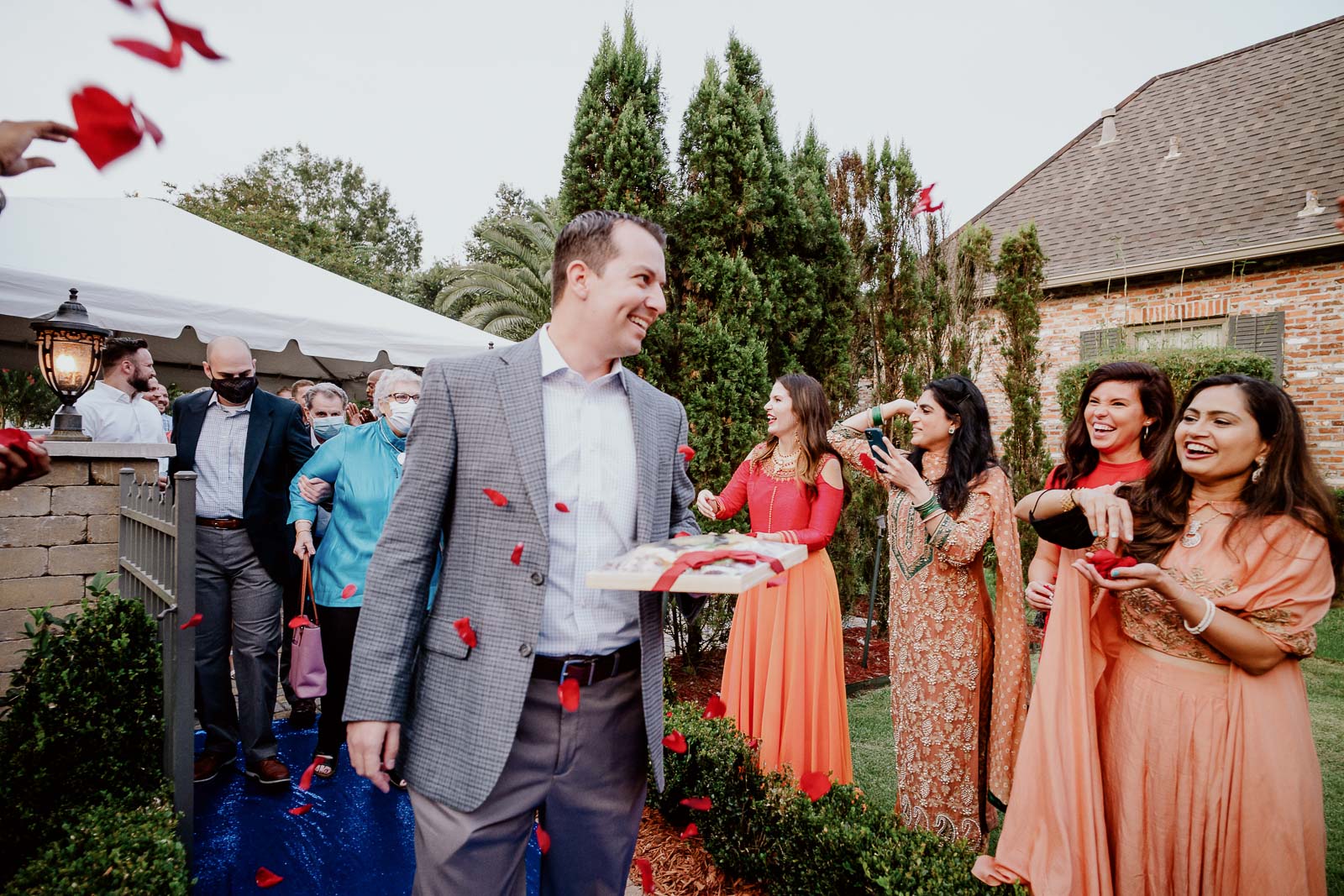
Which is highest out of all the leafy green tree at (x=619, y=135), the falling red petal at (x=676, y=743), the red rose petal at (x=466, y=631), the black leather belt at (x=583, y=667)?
the leafy green tree at (x=619, y=135)

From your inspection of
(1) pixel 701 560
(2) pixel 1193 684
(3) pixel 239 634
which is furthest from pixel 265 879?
(2) pixel 1193 684

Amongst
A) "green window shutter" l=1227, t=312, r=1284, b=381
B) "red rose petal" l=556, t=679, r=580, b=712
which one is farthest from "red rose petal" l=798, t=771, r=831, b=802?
"green window shutter" l=1227, t=312, r=1284, b=381

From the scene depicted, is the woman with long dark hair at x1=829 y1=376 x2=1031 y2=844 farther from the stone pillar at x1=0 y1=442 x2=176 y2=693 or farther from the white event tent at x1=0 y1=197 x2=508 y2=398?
the white event tent at x1=0 y1=197 x2=508 y2=398

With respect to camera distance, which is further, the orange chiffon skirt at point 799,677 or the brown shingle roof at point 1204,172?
the brown shingle roof at point 1204,172

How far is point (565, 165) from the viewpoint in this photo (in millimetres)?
5820

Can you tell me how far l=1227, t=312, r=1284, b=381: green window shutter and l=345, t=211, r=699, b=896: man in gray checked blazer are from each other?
11.5 meters

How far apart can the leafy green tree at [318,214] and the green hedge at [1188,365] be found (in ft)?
82.3

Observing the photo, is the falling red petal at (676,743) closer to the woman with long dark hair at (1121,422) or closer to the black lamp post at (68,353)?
the woman with long dark hair at (1121,422)

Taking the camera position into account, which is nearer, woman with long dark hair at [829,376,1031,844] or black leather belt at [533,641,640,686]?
black leather belt at [533,641,640,686]

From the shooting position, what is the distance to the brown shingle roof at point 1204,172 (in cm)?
1043

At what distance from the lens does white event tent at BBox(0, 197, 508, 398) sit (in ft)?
19.0

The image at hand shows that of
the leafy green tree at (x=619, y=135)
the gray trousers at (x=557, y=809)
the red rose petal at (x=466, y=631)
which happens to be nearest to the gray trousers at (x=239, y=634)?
the gray trousers at (x=557, y=809)

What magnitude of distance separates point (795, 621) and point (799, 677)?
0.30m

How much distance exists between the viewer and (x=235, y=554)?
408 cm
